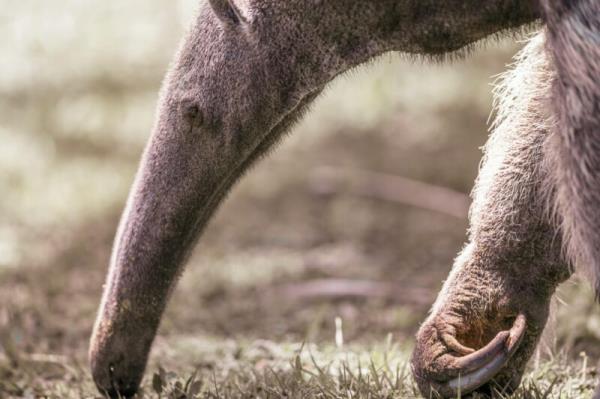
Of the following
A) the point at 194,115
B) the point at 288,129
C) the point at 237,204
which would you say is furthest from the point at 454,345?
the point at 237,204

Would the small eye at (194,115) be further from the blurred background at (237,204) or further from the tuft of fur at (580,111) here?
the tuft of fur at (580,111)

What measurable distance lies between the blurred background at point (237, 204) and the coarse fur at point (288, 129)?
29 cm

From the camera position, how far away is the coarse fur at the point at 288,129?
3131 millimetres

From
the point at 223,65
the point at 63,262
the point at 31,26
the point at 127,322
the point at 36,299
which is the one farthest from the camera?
the point at 31,26

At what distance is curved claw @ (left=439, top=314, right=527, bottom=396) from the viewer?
328 centimetres

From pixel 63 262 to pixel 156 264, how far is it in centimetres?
330

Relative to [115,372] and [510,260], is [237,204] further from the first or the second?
[510,260]

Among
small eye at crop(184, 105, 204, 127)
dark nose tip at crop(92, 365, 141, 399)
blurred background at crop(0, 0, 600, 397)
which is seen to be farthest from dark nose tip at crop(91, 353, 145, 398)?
small eye at crop(184, 105, 204, 127)

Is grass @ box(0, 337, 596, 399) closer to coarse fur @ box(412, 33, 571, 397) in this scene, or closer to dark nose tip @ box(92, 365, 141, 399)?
dark nose tip @ box(92, 365, 141, 399)

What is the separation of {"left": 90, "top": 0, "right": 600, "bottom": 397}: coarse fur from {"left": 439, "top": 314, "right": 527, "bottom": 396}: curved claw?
0.33 ft

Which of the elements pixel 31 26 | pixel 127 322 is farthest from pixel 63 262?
pixel 31 26

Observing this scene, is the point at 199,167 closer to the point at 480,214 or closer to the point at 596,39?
the point at 480,214

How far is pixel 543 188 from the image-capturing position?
3.35 metres

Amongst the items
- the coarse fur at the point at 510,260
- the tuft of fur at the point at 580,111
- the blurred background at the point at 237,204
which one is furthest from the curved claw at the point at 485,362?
the blurred background at the point at 237,204
